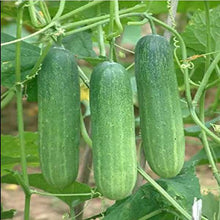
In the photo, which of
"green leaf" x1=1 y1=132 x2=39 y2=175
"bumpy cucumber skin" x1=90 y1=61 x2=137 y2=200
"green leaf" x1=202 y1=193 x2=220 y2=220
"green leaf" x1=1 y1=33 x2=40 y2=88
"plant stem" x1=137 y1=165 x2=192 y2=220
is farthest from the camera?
"green leaf" x1=1 y1=132 x2=39 y2=175

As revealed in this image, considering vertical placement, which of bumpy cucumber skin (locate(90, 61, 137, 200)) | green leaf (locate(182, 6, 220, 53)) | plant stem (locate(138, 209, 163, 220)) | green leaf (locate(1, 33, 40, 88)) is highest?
green leaf (locate(182, 6, 220, 53))

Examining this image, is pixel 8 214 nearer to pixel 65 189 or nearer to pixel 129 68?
pixel 65 189

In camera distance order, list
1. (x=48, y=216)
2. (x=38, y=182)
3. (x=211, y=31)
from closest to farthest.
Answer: (x=211, y=31)
(x=38, y=182)
(x=48, y=216)

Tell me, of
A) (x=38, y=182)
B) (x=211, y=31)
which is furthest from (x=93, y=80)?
(x=38, y=182)

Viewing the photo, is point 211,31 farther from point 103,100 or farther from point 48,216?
point 48,216

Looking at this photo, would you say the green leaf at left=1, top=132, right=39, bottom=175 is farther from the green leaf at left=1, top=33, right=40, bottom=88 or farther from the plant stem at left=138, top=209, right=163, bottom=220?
the plant stem at left=138, top=209, right=163, bottom=220

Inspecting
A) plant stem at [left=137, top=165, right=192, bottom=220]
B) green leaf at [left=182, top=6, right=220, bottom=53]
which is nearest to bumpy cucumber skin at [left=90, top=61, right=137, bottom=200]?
plant stem at [left=137, top=165, right=192, bottom=220]
